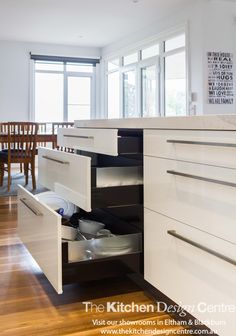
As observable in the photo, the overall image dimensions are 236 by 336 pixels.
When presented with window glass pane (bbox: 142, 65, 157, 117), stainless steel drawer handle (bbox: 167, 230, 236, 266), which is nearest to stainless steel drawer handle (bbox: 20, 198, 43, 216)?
stainless steel drawer handle (bbox: 167, 230, 236, 266)

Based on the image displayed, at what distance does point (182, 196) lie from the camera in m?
1.21

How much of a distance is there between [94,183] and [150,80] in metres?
5.79

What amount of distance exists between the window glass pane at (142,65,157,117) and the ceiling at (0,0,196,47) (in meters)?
0.80

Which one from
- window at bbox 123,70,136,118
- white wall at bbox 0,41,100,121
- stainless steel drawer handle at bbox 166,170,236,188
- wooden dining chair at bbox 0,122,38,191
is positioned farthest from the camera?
white wall at bbox 0,41,100,121

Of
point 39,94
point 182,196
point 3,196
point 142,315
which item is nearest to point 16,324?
point 142,315

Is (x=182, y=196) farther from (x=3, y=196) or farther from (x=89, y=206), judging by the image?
(x=3, y=196)

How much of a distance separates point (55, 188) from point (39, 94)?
264 inches

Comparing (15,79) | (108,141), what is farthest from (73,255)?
(15,79)

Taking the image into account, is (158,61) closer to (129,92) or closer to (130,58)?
(130,58)

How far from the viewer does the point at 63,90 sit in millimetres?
8391

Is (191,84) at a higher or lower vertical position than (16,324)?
higher

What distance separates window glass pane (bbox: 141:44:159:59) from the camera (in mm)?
6645

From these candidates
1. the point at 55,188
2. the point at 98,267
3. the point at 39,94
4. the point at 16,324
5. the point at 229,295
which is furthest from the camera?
the point at 39,94

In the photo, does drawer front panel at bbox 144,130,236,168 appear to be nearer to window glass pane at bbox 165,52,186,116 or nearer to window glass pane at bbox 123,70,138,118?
window glass pane at bbox 165,52,186,116
